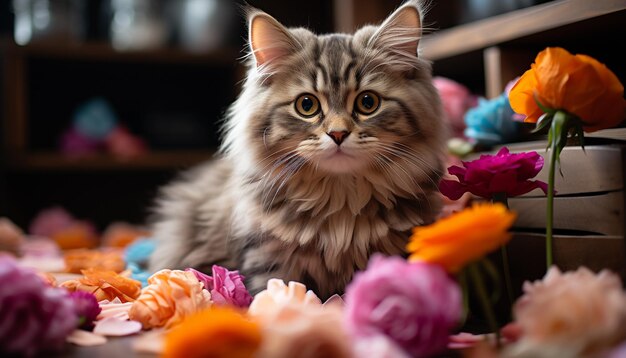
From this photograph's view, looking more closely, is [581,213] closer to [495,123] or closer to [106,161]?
[495,123]

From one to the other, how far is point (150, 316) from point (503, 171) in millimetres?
662

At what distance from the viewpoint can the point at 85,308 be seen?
38.3 inches

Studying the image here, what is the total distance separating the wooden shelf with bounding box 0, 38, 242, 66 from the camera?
2777mm

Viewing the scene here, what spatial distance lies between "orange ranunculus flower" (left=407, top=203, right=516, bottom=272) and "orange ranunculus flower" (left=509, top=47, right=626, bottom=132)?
288 millimetres

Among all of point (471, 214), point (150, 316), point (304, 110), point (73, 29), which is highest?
point (73, 29)

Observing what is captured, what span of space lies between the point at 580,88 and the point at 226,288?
714mm

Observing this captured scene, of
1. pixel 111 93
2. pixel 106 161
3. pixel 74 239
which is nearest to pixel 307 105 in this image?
pixel 74 239

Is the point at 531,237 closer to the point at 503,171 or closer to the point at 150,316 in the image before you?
the point at 503,171

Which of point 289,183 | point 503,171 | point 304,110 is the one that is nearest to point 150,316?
point 289,183

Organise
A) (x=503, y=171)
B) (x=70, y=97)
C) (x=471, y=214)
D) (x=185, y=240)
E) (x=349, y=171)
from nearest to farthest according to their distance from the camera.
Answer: (x=471, y=214)
(x=503, y=171)
(x=349, y=171)
(x=185, y=240)
(x=70, y=97)

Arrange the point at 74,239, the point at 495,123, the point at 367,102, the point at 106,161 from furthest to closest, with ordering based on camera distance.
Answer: the point at 106,161, the point at 74,239, the point at 495,123, the point at 367,102

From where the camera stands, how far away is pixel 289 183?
47.2 inches

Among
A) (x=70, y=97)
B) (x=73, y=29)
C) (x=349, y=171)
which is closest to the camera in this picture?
(x=349, y=171)

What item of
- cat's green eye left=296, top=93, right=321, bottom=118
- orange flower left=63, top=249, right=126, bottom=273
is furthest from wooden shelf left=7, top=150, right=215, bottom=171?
cat's green eye left=296, top=93, right=321, bottom=118
